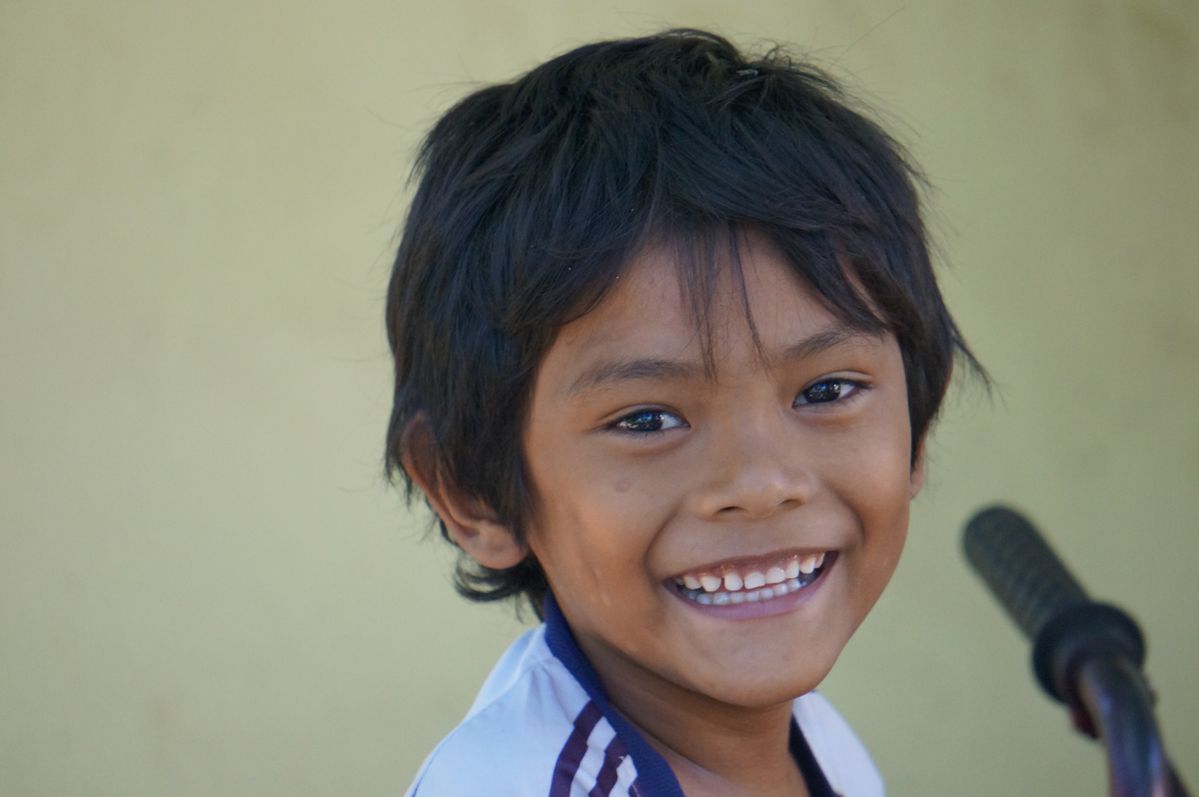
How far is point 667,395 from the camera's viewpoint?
4.45 feet

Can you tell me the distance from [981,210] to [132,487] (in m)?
1.63

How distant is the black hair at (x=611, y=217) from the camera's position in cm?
141

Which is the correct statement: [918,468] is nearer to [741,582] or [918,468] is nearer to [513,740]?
[741,582]

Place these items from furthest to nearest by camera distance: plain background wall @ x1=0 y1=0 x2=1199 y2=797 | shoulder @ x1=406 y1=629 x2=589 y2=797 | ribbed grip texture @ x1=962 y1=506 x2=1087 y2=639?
1. plain background wall @ x1=0 y1=0 x2=1199 y2=797
2. shoulder @ x1=406 y1=629 x2=589 y2=797
3. ribbed grip texture @ x1=962 y1=506 x2=1087 y2=639

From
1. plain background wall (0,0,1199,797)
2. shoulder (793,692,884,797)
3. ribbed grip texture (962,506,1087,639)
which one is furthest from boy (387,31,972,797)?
plain background wall (0,0,1199,797)

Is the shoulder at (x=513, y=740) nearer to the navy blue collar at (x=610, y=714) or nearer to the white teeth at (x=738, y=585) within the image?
the navy blue collar at (x=610, y=714)

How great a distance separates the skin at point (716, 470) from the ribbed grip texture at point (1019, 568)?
400mm

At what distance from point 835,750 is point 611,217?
0.74 meters

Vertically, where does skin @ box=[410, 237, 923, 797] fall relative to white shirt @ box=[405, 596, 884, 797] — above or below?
above

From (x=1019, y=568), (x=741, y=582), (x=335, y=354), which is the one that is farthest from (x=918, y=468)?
(x=335, y=354)

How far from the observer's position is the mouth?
4.59 feet

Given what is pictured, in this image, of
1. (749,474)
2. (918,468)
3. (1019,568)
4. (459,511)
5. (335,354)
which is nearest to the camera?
(1019,568)

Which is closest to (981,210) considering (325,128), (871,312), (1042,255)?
(1042,255)

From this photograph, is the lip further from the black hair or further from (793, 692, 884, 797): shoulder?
(793, 692, 884, 797): shoulder
